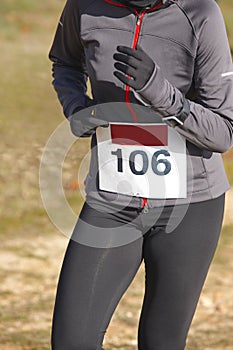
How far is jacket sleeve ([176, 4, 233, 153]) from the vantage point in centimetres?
273

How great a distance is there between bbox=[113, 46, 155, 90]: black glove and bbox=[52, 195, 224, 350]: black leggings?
19.5 inches

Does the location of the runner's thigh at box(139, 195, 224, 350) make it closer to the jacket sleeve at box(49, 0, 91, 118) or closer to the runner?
the runner

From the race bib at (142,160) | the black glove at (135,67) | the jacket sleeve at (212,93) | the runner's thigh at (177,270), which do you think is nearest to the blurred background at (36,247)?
the runner's thigh at (177,270)

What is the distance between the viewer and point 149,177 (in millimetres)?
2939

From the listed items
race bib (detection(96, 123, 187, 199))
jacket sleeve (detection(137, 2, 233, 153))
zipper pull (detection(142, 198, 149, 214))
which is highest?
jacket sleeve (detection(137, 2, 233, 153))

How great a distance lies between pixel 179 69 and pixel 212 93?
0.13 m


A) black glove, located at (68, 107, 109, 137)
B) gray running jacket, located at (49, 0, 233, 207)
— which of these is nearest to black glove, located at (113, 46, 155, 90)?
gray running jacket, located at (49, 0, 233, 207)

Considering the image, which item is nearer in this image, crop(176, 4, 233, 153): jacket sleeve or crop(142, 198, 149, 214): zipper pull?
crop(176, 4, 233, 153): jacket sleeve

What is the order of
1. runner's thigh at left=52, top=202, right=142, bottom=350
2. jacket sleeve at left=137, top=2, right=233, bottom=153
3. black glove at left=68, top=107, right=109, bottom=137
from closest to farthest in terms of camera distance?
jacket sleeve at left=137, top=2, right=233, bottom=153 → runner's thigh at left=52, top=202, right=142, bottom=350 → black glove at left=68, top=107, right=109, bottom=137

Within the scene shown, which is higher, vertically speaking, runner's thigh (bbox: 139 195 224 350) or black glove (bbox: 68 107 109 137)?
black glove (bbox: 68 107 109 137)

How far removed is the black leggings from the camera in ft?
9.43

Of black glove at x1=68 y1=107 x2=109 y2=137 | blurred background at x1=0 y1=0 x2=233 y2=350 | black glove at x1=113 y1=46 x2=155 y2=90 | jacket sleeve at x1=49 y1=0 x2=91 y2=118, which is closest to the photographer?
black glove at x1=113 y1=46 x2=155 y2=90

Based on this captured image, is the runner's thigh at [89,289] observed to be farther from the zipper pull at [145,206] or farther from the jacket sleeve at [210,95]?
the jacket sleeve at [210,95]

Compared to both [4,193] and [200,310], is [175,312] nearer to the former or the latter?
[200,310]
